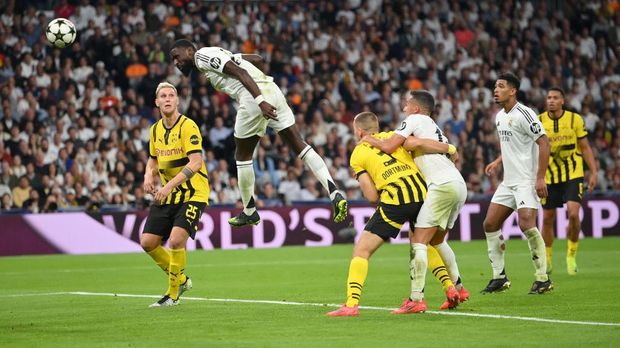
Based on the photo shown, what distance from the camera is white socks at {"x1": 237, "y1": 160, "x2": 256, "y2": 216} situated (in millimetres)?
13141

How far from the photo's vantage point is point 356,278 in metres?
10.7

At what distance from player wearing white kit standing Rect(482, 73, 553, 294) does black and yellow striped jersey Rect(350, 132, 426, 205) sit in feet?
8.41

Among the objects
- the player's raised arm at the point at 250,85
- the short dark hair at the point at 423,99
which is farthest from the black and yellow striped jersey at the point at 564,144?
the player's raised arm at the point at 250,85

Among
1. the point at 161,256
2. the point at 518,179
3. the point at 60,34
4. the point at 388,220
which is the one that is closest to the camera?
the point at 388,220

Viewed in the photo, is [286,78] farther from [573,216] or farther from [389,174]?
[389,174]

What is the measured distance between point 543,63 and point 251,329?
2295cm

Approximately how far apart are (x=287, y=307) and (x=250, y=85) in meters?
2.44

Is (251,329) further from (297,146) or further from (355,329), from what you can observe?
(297,146)

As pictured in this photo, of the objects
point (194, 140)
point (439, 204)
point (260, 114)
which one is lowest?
point (439, 204)

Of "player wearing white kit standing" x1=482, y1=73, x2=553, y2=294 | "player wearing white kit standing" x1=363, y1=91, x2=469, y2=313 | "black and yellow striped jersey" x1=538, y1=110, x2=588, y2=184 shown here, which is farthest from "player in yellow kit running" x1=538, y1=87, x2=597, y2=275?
"player wearing white kit standing" x1=363, y1=91, x2=469, y2=313

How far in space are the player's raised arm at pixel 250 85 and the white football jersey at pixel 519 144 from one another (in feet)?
10.4

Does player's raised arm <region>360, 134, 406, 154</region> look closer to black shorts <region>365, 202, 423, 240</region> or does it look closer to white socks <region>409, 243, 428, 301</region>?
black shorts <region>365, 202, 423, 240</region>

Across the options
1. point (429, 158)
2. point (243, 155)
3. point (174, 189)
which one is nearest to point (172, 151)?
point (174, 189)

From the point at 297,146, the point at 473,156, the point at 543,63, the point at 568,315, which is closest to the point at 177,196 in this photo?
the point at 297,146
